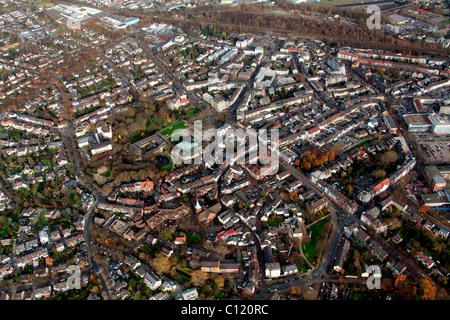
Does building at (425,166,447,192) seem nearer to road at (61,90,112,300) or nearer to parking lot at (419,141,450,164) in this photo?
parking lot at (419,141,450,164)

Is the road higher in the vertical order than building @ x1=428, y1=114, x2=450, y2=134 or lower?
lower

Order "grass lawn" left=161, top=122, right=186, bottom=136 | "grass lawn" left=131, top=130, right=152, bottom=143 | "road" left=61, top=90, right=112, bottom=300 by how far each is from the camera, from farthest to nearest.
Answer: "grass lawn" left=161, top=122, right=186, bottom=136, "grass lawn" left=131, top=130, right=152, bottom=143, "road" left=61, top=90, right=112, bottom=300

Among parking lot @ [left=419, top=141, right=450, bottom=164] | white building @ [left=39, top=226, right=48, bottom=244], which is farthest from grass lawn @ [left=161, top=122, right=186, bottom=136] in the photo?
parking lot @ [left=419, top=141, right=450, bottom=164]

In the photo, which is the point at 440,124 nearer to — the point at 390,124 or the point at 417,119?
the point at 417,119

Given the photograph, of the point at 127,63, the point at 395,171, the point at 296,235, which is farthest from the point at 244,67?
the point at 296,235

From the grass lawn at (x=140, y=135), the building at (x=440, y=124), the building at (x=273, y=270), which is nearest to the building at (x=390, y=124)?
the building at (x=440, y=124)

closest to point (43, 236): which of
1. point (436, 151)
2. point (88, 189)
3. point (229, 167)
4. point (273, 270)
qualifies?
point (88, 189)
